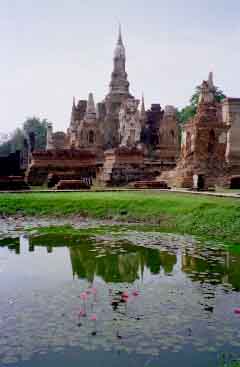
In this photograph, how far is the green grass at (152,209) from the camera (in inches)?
621

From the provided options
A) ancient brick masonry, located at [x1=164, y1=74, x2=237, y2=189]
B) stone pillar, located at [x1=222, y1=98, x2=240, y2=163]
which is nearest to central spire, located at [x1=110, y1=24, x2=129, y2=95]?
stone pillar, located at [x1=222, y1=98, x2=240, y2=163]

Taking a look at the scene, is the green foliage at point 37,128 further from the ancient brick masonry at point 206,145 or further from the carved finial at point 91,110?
the ancient brick masonry at point 206,145

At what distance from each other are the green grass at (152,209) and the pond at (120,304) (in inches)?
71.3

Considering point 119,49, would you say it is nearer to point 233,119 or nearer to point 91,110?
point 91,110

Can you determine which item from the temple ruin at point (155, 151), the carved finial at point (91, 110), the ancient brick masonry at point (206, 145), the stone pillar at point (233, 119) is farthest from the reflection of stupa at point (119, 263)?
the carved finial at point (91, 110)

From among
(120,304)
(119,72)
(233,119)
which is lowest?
(120,304)

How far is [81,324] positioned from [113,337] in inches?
26.2

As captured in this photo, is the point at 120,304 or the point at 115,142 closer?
the point at 120,304

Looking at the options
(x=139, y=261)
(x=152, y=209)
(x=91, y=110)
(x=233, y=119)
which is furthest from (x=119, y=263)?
(x=91, y=110)

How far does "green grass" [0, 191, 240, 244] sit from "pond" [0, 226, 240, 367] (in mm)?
1810

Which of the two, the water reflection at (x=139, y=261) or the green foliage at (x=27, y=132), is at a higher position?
the green foliage at (x=27, y=132)

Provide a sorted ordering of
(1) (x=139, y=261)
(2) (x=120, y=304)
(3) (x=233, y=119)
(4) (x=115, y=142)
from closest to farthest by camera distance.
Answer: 1. (2) (x=120, y=304)
2. (1) (x=139, y=261)
3. (3) (x=233, y=119)
4. (4) (x=115, y=142)

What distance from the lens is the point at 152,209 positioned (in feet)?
61.8

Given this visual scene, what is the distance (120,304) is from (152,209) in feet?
33.9
